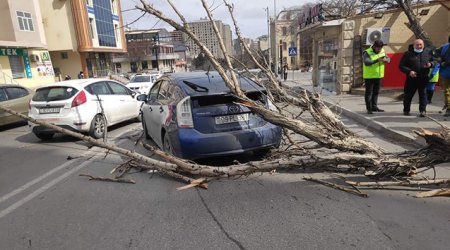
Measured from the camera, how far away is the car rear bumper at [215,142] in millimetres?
4803

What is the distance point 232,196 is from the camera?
164 inches

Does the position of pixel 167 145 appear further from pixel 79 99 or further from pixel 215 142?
pixel 79 99

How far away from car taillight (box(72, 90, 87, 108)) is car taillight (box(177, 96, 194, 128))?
162 inches

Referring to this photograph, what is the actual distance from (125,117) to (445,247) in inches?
336

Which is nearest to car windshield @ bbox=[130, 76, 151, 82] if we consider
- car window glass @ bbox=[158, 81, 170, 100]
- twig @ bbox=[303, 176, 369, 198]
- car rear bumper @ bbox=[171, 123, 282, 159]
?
car window glass @ bbox=[158, 81, 170, 100]

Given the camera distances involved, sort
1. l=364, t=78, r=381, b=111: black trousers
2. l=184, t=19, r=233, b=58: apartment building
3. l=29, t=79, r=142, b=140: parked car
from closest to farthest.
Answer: l=184, t=19, r=233, b=58: apartment building < l=29, t=79, r=142, b=140: parked car < l=364, t=78, r=381, b=111: black trousers

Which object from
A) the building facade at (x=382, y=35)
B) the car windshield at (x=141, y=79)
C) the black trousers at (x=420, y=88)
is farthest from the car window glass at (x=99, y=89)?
the car windshield at (x=141, y=79)

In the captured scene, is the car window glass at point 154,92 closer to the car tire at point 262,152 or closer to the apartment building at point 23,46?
the car tire at point 262,152

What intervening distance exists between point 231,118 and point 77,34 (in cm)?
4039

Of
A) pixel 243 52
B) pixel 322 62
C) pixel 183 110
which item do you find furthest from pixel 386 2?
pixel 183 110

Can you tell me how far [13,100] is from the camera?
11234mm

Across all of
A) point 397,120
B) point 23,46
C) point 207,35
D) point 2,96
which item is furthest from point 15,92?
point 23,46

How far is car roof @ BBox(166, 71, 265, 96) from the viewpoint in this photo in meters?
5.05

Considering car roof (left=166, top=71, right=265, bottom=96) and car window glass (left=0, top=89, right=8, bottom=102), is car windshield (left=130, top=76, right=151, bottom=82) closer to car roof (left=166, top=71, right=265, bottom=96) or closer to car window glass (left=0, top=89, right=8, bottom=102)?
car window glass (left=0, top=89, right=8, bottom=102)
